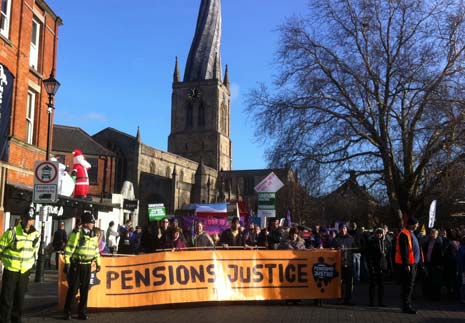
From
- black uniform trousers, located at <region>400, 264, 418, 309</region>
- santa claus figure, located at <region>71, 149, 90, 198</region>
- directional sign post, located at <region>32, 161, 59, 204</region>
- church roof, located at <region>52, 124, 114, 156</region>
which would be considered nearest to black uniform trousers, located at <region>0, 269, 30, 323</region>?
directional sign post, located at <region>32, 161, 59, 204</region>

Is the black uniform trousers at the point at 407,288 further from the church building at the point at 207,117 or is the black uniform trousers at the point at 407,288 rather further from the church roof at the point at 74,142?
the church building at the point at 207,117

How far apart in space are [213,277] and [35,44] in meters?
13.8

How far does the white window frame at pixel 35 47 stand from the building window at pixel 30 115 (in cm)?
111

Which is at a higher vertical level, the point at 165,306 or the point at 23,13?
the point at 23,13

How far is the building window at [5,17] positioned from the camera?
16.8 meters

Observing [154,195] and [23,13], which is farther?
[154,195]

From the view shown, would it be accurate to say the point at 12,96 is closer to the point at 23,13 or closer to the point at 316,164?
the point at 23,13

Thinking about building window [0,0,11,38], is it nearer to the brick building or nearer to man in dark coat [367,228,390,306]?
the brick building

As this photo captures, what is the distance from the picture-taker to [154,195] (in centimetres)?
7194

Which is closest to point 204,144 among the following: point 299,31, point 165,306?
point 299,31

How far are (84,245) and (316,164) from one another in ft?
49.3

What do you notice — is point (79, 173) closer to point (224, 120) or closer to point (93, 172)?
point (93, 172)

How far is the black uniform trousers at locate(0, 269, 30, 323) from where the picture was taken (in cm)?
814

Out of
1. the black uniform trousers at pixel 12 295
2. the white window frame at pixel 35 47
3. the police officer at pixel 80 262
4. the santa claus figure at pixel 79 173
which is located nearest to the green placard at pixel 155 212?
the santa claus figure at pixel 79 173
